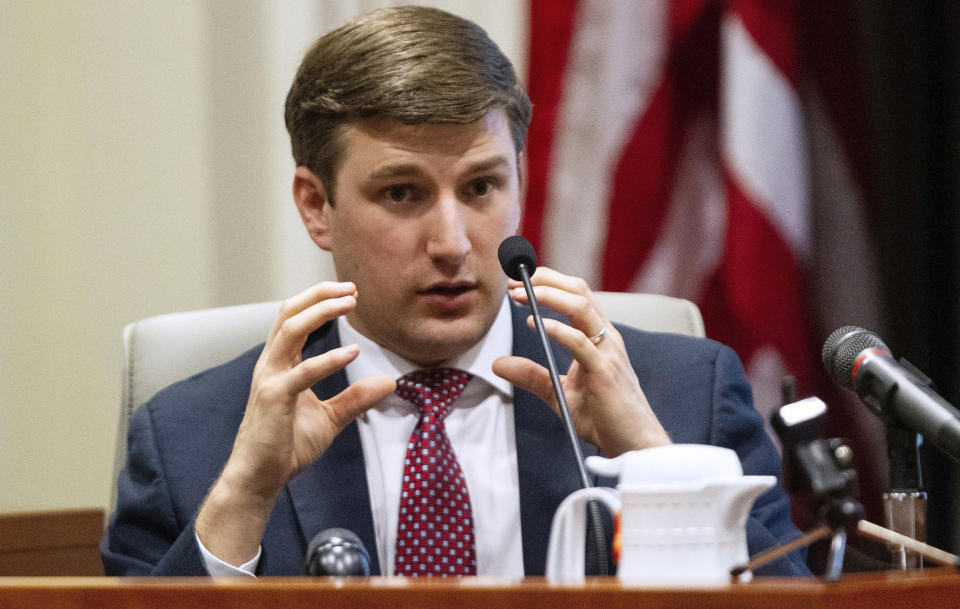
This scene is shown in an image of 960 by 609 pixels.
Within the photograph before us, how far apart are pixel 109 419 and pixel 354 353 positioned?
1393 millimetres

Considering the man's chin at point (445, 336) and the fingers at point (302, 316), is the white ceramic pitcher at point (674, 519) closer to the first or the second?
the fingers at point (302, 316)

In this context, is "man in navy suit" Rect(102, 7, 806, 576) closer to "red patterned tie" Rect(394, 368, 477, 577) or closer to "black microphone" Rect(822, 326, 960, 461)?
"red patterned tie" Rect(394, 368, 477, 577)

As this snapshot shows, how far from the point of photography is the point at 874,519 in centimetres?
224

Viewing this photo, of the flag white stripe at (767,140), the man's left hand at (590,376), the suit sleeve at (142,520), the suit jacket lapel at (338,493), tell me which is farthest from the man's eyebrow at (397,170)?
the flag white stripe at (767,140)

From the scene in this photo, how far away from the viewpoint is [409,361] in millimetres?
1784

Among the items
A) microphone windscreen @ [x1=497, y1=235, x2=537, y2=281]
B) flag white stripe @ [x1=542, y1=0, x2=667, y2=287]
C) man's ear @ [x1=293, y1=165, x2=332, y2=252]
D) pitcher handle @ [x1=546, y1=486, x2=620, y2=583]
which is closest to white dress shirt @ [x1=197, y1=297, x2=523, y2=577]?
man's ear @ [x1=293, y1=165, x2=332, y2=252]

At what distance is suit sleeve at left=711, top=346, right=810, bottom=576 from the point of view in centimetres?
159

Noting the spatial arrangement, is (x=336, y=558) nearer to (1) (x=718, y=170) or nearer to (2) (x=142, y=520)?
(2) (x=142, y=520)

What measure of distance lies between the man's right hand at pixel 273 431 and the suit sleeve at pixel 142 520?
0.18m

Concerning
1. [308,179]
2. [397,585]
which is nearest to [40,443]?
[308,179]

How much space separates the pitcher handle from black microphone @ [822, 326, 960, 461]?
13.5 inches

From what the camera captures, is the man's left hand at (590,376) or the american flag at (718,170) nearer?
the man's left hand at (590,376)

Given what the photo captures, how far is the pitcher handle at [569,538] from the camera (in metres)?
0.85

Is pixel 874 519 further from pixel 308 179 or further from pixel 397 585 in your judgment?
pixel 397 585
